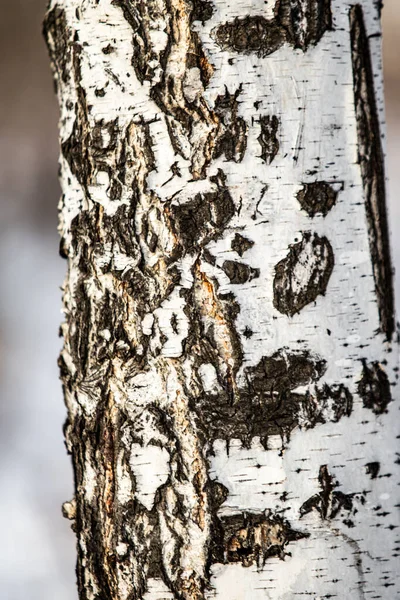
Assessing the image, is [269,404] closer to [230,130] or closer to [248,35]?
[230,130]

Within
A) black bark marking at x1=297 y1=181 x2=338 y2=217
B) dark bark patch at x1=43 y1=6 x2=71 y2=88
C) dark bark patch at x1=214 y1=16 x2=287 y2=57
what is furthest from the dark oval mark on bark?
dark bark patch at x1=43 y1=6 x2=71 y2=88

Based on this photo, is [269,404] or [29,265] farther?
[29,265]

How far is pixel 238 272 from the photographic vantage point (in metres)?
0.83

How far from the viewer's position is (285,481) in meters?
0.82

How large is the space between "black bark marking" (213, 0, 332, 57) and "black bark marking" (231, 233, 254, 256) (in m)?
0.28

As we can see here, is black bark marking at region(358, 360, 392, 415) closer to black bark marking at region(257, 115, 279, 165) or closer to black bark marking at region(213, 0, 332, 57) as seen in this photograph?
black bark marking at region(257, 115, 279, 165)

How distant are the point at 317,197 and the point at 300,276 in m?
0.13

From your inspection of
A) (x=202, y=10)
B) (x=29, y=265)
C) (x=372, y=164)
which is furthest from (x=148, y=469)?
(x=29, y=265)

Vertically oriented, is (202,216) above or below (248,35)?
below

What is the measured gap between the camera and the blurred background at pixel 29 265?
2.74m

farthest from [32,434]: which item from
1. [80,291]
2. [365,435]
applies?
[365,435]

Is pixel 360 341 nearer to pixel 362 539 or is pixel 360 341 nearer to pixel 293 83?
pixel 362 539

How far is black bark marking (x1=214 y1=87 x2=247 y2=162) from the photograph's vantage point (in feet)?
2.67

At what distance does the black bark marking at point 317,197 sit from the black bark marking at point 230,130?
0.11 meters
